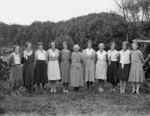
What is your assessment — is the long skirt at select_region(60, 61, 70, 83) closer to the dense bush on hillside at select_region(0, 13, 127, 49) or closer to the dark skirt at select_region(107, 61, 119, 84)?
the dark skirt at select_region(107, 61, 119, 84)

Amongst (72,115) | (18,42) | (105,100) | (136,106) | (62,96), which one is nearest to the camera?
(72,115)

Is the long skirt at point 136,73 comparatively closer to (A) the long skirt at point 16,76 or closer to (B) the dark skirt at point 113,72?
(B) the dark skirt at point 113,72

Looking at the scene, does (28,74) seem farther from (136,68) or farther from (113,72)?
(136,68)

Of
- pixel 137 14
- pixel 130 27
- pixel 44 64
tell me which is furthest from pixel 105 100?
pixel 137 14

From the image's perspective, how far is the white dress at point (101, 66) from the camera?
37.0ft

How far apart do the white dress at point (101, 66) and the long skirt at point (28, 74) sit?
239cm

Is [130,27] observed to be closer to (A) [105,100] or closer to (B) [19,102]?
(A) [105,100]

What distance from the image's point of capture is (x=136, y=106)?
8602mm

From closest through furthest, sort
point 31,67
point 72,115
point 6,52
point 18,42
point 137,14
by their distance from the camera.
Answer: point 72,115, point 31,67, point 137,14, point 6,52, point 18,42

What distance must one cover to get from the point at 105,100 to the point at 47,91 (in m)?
2.66

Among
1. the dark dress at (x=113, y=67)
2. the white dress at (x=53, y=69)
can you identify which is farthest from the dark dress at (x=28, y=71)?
Answer: the dark dress at (x=113, y=67)

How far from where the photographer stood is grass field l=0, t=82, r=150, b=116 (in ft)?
25.2

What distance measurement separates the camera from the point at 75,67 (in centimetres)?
1114

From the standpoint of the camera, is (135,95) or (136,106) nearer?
(136,106)
